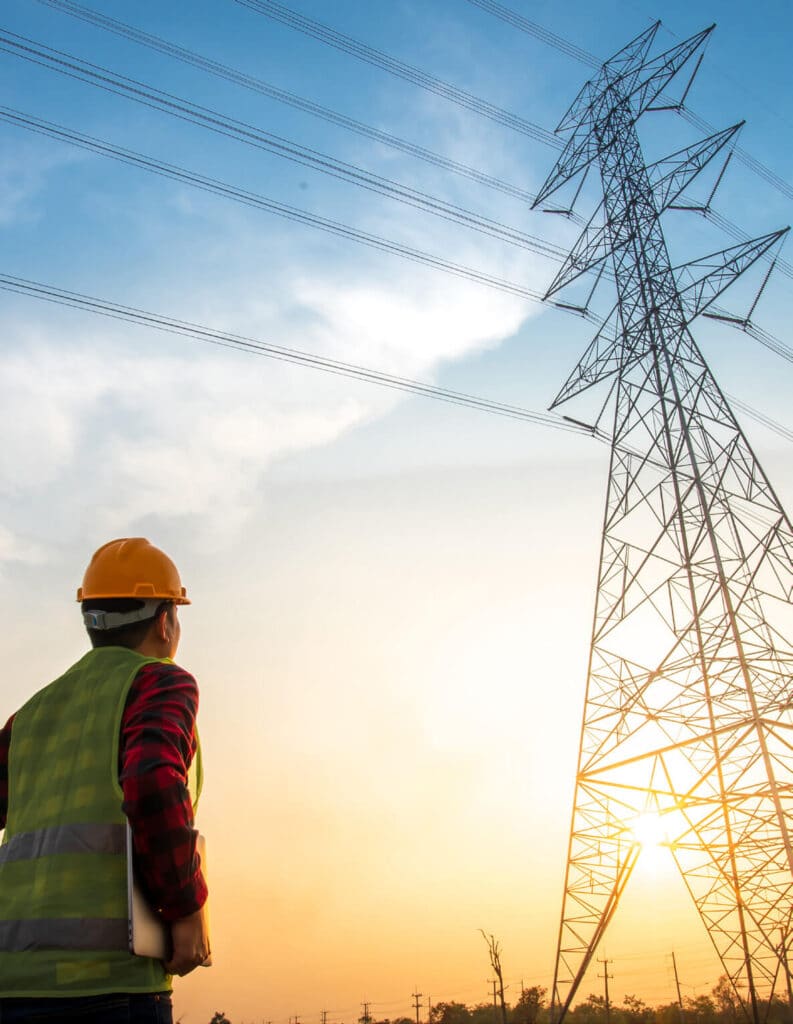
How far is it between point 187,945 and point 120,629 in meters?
1.00

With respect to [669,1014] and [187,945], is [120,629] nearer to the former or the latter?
[187,945]

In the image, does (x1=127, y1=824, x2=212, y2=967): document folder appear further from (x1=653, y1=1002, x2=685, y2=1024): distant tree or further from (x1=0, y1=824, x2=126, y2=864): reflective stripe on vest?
(x1=653, y1=1002, x2=685, y2=1024): distant tree

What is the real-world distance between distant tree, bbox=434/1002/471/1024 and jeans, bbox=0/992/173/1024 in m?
91.1

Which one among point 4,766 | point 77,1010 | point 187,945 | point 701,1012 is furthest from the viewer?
point 701,1012

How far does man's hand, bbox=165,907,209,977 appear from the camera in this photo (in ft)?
7.27

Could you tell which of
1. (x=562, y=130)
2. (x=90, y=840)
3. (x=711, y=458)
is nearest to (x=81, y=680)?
(x=90, y=840)

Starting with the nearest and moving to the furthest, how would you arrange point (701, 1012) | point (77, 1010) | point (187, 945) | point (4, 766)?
point (77, 1010), point (187, 945), point (4, 766), point (701, 1012)

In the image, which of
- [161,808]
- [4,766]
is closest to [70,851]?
[161,808]

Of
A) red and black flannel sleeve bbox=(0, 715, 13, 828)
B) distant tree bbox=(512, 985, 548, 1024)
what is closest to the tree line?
distant tree bbox=(512, 985, 548, 1024)

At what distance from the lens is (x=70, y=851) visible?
7.43ft

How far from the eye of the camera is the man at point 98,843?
2.14m

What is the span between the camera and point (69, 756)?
2404 millimetres

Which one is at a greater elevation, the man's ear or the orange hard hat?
the orange hard hat

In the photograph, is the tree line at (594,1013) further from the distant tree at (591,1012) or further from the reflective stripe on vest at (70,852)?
the reflective stripe on vest at (70,852)
